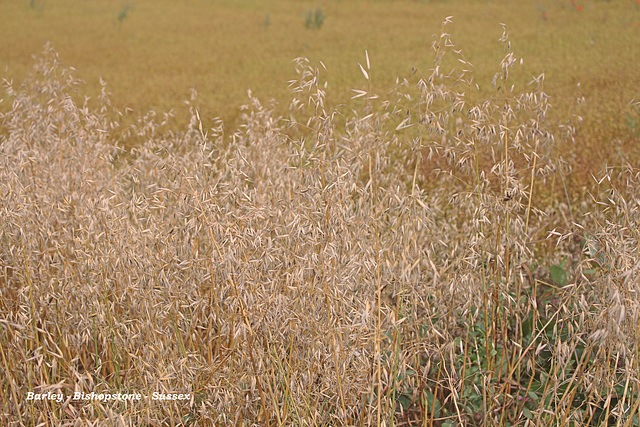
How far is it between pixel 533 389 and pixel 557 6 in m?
16.7

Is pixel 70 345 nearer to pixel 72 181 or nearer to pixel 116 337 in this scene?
pixel 116 337

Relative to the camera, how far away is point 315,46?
13156 millimetres

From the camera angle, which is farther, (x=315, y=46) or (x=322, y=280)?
(x=315, y=46)

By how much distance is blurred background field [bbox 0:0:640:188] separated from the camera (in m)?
8.84

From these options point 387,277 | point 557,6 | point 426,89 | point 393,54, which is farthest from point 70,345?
point 557,6

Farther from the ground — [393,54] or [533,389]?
[393,54]

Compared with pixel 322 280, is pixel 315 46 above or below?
above

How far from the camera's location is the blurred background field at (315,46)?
29.0 ft

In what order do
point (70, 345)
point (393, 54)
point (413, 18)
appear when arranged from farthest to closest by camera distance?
point (413, 18), point (393, 54), point (70, 345)

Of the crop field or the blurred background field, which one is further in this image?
the blurred background field

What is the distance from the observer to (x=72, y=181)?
3.03 metres

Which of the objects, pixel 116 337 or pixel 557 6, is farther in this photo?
pixel 557 6

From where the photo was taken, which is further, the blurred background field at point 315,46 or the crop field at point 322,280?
the blurred background field at point 315,46

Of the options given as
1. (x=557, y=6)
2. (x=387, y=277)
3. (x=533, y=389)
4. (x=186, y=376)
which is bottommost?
(x=533, y=389)
